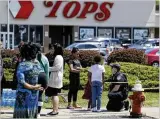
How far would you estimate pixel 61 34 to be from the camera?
156ft

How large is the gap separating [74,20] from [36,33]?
11.8 feet

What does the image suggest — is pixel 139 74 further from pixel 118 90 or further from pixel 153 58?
pixel 153 58

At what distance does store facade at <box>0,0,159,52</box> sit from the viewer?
1736 inches

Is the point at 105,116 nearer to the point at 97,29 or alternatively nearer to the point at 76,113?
the point at 76,113

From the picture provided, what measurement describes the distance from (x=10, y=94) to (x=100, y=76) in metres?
2.22

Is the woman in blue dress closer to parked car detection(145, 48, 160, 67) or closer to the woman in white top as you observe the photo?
the woman in white top

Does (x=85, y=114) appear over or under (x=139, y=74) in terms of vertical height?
under

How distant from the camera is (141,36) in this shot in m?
48.6

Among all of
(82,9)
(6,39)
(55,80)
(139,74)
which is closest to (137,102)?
(55,80)

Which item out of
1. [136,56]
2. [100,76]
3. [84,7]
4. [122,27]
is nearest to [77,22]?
[84,7]

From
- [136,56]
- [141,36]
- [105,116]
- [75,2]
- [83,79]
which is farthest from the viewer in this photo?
[141,36]

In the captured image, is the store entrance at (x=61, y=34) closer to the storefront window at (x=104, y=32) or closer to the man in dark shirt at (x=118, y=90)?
the storefront window at (x=104, y=32)

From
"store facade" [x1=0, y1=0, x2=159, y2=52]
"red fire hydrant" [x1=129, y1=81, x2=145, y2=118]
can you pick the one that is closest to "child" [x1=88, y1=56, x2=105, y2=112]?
"red fire hydrant" [x1=129, y1=81, x2=145, y2=118]

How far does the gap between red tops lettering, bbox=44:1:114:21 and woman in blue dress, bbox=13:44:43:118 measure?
36538 millimetres
